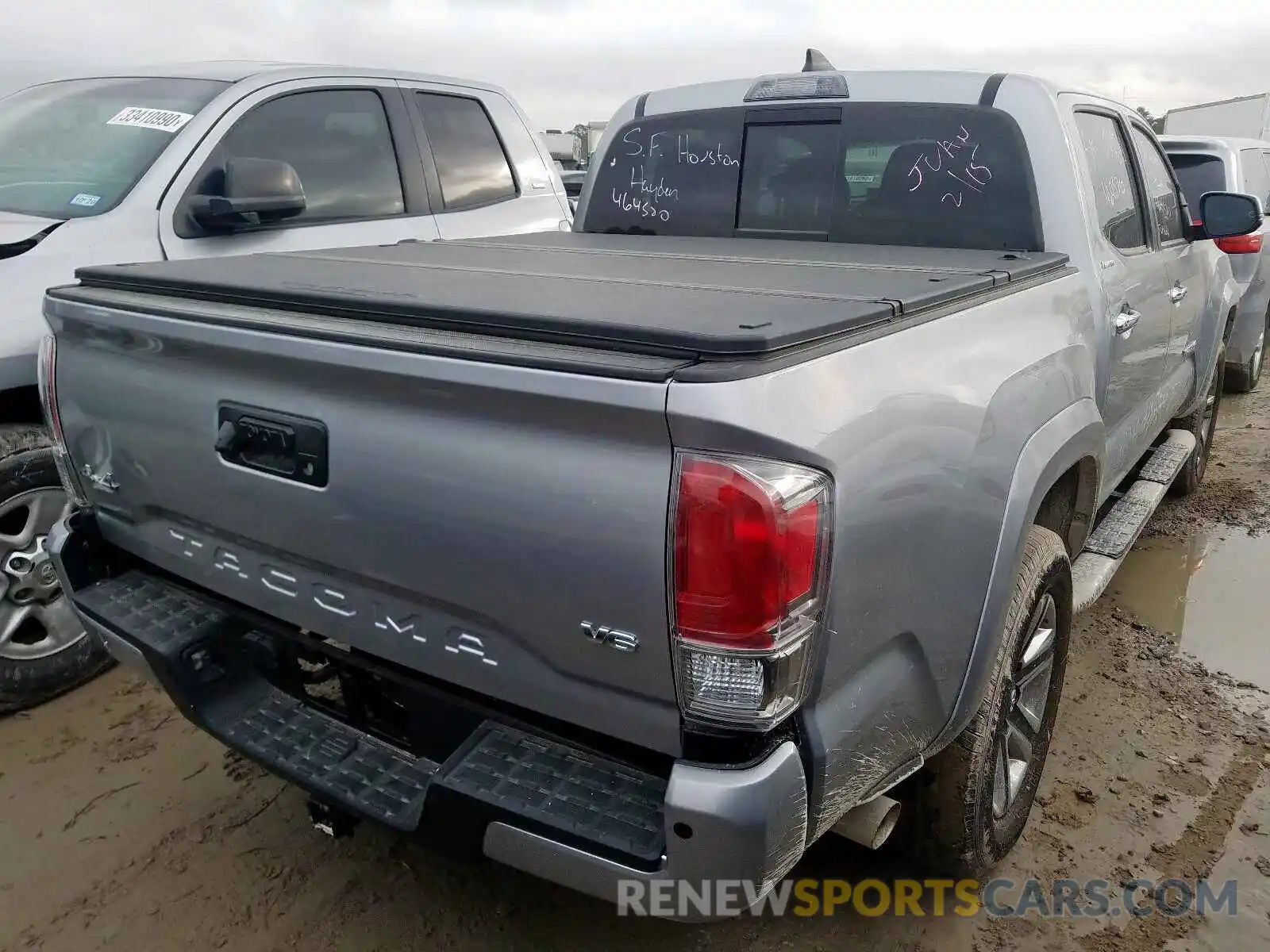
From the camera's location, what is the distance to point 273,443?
1.85 m

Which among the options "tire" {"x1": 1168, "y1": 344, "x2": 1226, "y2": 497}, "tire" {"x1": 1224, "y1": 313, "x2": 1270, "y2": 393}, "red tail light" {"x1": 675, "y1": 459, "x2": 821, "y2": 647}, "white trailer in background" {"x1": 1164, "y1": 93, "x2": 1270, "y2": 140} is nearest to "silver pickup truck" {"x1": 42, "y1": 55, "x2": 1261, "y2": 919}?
"red tail light" {"x1": 675, "y1": 459, "x2": 821, "y2": 647}

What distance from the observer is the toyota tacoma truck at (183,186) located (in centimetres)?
310

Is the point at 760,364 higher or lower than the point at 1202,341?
higher

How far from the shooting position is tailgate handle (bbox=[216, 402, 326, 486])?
1.78 m

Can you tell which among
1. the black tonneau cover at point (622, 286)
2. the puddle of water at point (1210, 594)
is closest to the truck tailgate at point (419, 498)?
the black tonneau cover at point (622, 286)

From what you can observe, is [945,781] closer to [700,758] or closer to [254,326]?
[700,758]

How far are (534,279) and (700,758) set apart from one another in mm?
1185

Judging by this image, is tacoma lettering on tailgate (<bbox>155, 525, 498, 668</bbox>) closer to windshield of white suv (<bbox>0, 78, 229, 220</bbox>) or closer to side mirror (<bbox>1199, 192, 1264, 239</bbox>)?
windshield of white suv (<bbox>0, 78, 229, 220</bbox>)

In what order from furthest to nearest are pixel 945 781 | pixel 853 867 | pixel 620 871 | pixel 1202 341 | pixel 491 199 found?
pixel 491 199 → pixel 1202 341 → pixel 853 867 → pixel 945 781 → pixel 620 871

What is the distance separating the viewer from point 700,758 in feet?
5.00

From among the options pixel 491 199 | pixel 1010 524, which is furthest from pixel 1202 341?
pixel 491 199

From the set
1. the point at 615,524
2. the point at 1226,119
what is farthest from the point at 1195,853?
the point at 1226,119

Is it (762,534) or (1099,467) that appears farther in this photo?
(1099,467)

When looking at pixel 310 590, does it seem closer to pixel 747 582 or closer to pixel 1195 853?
pixel 747 582
